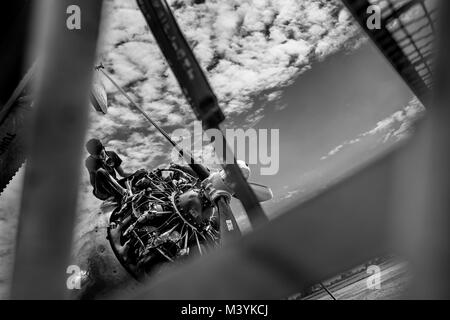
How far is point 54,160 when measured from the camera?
392 mm

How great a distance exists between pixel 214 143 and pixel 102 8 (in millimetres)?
260

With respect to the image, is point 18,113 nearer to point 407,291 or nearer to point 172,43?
point 172,43

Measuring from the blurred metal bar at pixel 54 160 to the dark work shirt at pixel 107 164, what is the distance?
3414mm

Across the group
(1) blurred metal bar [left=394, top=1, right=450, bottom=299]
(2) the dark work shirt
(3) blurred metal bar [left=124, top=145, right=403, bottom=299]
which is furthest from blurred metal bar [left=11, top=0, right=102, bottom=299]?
(2) the dark work shirt

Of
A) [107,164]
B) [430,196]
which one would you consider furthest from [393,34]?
[107,164]

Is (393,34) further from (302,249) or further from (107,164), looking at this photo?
(107,164)

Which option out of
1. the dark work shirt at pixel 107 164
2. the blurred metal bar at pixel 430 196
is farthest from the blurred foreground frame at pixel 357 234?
the dark work shirt at pixel 107 164

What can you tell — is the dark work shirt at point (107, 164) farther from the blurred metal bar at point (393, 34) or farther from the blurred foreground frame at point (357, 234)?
the blurred foreground frame at point (357, 234)

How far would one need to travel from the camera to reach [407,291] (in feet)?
0.72

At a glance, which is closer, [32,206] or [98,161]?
[32,206]

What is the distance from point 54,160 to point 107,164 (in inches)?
145

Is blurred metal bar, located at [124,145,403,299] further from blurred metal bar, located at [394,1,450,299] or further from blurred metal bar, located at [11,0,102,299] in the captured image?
blurred metal bar, located at [11,0,102,299]

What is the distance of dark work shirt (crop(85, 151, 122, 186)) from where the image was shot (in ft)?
12.2
